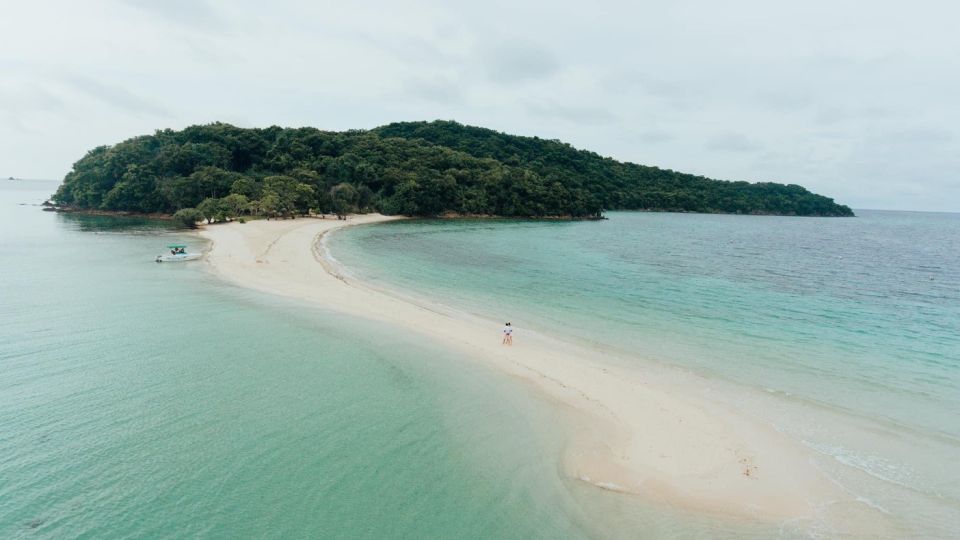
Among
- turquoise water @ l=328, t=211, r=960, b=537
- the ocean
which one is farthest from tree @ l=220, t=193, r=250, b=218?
the ocean

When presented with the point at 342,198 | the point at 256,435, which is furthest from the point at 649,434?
the point at 342,198

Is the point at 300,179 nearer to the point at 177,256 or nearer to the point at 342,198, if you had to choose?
the point at 342,198

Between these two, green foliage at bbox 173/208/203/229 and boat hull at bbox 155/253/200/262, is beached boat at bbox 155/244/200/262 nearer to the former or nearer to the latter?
boat hull at bbox 155/253/200/262

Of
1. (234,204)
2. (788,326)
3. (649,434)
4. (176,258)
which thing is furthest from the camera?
(234,204)

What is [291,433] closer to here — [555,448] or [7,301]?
[555,448]

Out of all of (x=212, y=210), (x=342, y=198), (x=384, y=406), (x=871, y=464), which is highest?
(x=342, y=198)
